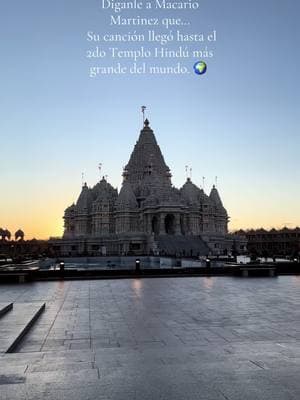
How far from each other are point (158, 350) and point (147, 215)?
8743 cm

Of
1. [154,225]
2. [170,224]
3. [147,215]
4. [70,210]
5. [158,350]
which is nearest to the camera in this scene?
[158,350]

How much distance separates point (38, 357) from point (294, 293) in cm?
1466

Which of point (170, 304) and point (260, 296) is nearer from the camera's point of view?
point (170, 304)

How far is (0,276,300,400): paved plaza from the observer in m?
6.72

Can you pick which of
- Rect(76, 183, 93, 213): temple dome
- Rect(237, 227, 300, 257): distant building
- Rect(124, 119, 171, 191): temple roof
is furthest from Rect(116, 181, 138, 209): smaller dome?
Rect(237, 227, 300, 257): distant building

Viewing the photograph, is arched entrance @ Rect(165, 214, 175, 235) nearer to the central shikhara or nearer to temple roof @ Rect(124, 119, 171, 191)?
the central shikhara

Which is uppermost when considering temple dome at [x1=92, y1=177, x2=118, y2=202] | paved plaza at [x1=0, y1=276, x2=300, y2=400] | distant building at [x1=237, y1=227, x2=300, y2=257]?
temple dome at [x1=92, y1=177, x2=118, y2=202]

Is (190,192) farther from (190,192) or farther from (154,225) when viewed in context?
(154,225)

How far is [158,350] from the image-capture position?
9.70 metres

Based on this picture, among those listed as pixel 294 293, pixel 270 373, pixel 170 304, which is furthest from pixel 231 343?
pixel 294 293

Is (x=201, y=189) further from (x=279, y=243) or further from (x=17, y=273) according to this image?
(x=17, y=273)

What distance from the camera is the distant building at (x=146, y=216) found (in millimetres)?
92812

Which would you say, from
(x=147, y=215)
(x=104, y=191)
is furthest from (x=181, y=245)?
(x=104, y=191)

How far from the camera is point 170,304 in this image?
1738 cm
